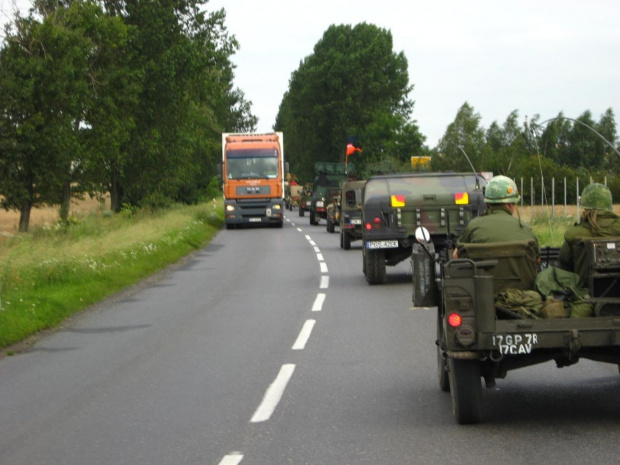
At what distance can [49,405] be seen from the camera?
26.7 feet

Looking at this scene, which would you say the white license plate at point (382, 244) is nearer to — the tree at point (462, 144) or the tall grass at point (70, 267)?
the tall grass at point (70, 267)

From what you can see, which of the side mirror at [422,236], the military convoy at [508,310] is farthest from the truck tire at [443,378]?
the side mirror at [422,236]

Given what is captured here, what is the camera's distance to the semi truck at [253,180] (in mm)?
42531

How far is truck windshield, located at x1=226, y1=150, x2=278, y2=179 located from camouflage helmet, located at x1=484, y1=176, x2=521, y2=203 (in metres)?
34.9

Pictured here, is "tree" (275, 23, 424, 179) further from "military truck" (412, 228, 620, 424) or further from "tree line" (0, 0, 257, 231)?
"military truck" (412, 228, 620, 424)

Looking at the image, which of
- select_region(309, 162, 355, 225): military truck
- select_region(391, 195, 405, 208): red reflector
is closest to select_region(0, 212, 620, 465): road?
select_region(391, 195, 405, 208): red reflector

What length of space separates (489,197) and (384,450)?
233 centimetres

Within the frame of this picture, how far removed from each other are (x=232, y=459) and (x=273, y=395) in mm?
2124

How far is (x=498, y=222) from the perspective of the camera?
7.44 metres

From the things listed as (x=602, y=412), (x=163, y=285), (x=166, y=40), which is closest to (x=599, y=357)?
(x=602, y=412)

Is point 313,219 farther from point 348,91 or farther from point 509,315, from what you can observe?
point 509,315

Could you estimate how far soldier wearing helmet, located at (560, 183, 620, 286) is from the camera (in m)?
7.14

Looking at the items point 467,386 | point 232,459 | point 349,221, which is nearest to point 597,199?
point 467,386

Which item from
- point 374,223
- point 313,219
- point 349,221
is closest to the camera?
point 374,223
